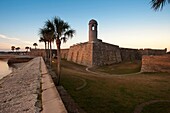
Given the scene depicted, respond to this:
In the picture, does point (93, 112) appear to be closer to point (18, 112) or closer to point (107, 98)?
point (107, 98)

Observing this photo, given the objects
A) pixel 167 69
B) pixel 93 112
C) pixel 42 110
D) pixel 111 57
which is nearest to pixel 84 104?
pixel 93 112

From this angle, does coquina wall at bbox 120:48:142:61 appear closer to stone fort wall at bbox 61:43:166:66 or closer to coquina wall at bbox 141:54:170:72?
stone fort wall at bbox 61:43:166:66

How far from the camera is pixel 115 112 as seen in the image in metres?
7.07

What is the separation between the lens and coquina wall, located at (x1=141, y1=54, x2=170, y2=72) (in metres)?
22.0

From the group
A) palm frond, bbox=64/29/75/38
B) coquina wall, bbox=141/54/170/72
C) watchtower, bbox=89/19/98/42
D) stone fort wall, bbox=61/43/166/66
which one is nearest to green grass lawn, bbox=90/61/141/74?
coquina wall, bbox=141/54/170/72

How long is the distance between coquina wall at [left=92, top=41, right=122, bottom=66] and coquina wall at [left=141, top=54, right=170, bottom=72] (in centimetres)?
1225

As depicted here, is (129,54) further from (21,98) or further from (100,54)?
Answer: (21,98)

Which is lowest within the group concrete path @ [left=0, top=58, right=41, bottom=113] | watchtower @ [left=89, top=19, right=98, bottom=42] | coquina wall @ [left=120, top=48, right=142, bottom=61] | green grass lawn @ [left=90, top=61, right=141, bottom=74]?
green grass lawn @ [left=90, top=61, right=141, bottom=74]

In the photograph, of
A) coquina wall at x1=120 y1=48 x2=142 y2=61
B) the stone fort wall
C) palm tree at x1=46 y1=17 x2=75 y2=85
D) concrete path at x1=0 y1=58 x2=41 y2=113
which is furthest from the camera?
coquina wall at x1=120 y1=48 x2=142 y2=61

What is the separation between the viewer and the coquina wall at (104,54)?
3507 centimetres

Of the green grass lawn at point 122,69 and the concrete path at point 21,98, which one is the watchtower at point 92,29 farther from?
the concrete path at point 21,98

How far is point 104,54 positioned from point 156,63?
1578cm

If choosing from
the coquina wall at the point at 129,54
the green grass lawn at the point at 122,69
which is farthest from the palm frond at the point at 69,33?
the coquina wall at the point at 129,54

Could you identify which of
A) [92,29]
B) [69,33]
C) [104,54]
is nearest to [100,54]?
[104,54]
